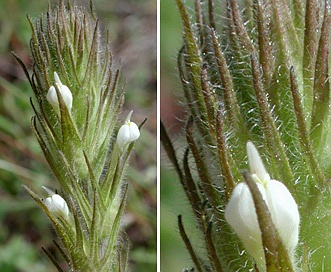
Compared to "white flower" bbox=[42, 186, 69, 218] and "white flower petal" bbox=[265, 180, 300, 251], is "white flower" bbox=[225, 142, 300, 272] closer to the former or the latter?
"white flower petal" bbox=[265, 180, 300, 251]

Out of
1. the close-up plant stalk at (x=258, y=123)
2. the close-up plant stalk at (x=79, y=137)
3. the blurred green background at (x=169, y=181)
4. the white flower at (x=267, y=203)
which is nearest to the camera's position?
the white flower at (x=267, y=203)

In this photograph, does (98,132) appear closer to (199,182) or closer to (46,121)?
(46,121)

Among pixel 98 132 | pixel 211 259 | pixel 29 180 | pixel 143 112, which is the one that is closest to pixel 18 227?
pixel 29 180

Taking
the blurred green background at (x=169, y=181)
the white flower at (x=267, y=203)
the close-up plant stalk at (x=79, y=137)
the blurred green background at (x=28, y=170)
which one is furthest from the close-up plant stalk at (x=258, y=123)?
the blurred green background at (x=28, y=170)

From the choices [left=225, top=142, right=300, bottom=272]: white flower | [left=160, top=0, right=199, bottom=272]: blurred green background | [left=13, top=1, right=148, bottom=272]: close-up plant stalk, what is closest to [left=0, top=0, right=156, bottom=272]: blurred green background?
[left=160, top=0, right=199, bottom=272]: blurred green background

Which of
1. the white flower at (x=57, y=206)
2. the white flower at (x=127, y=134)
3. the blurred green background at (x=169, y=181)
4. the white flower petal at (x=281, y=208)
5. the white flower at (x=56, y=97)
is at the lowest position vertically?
the white flower petal at (x=281, y=208)

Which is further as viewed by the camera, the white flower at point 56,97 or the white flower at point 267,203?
the white flower at point 56,97

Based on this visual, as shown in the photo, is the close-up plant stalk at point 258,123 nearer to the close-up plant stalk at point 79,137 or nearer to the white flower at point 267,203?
the white flower at point 267,203

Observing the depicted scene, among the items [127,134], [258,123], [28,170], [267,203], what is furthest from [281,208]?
[28,170]

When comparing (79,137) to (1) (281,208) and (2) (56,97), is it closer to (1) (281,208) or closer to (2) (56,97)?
(2) (56,97)
